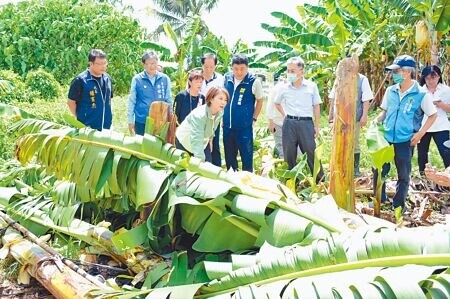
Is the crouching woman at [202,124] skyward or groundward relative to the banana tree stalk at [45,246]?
skyward

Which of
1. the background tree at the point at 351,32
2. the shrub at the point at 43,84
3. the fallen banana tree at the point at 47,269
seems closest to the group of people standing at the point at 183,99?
the fallen banana tree at the point at 47,269

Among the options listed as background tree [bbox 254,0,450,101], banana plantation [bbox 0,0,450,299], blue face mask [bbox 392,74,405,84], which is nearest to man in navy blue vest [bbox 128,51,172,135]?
banana plantation [bbox 0,0,450,299]

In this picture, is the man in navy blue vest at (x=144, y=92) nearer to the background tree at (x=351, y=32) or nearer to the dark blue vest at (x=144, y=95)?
the dark blue vest at (x=144, y=95)

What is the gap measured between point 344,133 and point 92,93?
2.87 m

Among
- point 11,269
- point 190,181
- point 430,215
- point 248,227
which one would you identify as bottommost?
point 11,269

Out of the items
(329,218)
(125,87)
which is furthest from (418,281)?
(125,87)

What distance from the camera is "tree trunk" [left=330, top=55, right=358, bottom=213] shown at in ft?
15.5

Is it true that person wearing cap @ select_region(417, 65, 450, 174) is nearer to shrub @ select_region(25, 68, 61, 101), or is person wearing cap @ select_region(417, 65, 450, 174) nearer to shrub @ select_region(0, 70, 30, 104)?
shrub @ select_region(0, 70, 30, 104)

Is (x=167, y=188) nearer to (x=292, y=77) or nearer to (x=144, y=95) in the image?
(x=292, y=77)

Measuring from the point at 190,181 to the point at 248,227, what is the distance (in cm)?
49

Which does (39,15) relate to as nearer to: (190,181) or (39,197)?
(39,197)

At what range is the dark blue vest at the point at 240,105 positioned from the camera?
626cm

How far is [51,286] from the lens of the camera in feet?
12.3

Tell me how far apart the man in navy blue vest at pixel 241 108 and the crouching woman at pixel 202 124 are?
1.12 meters
